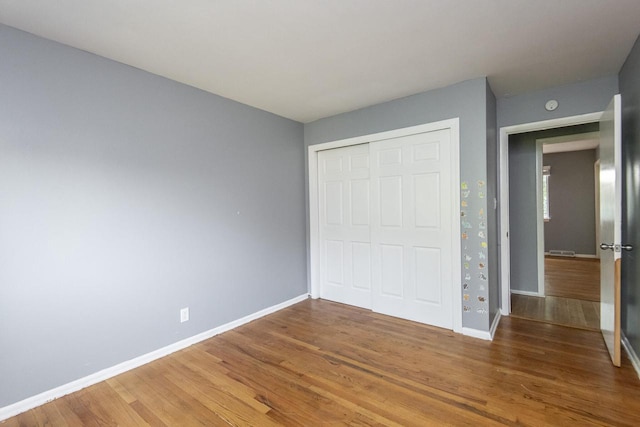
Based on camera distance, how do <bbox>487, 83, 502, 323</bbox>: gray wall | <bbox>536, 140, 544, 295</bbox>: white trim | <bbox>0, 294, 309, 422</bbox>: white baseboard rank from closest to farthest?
<bbox>0, 294, 309, 422</bbox>: white baseboard < <bbox>487, 83, 502, 323</bbox>: gray wall < <bbox>536, 140, 544, 295</bbox>: white trim

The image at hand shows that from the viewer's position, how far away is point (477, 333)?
2.82 m

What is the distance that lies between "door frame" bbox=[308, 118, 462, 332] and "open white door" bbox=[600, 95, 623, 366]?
42.2 inches

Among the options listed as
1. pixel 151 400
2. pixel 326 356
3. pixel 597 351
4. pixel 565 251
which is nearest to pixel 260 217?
pixel 326 356

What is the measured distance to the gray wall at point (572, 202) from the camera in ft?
22.1

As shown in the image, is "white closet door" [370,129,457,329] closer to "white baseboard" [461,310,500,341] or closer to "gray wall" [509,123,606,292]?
"white baseboard" [461,310,500,341]

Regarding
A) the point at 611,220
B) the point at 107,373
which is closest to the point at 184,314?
the point at 107,373

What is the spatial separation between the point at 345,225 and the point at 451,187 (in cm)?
139

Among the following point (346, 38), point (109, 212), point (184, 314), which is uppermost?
point (346, 38)

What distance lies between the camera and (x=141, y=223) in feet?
8.19

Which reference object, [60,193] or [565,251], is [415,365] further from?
[565,251]

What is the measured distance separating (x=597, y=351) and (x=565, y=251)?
554 centimetres

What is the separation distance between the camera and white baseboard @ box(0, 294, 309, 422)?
1.91 metres

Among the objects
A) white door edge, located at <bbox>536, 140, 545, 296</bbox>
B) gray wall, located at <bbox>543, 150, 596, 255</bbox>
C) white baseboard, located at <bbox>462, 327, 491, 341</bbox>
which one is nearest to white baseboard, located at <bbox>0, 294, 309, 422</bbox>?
white baseboard, located at <bbox>462, 327, 491, 341</bbox>

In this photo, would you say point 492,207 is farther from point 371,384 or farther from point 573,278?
point 573,278
